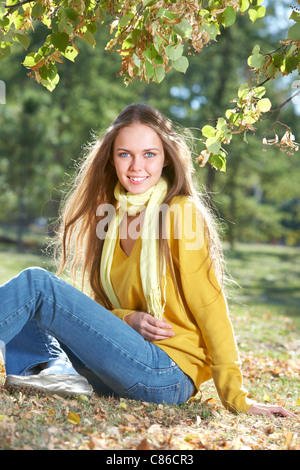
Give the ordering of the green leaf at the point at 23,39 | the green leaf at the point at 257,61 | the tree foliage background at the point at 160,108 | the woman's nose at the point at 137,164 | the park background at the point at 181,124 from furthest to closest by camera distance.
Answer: the tree foliage background at the point at 160,108, the park background at the point at 181,124, the woman's nose at the point at 137,164, the green leaf at the point at 23,39, the green leaf at the point at 257,61

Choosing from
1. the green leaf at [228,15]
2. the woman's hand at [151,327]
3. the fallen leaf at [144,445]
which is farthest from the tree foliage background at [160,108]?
the fallen leaf at [144,445]

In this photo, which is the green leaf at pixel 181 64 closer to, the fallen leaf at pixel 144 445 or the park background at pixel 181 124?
the fallen leaf at pixel 144 445

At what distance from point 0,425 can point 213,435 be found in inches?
35.8

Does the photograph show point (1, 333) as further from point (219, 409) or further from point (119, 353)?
point (219, 409)

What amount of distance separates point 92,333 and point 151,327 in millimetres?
314

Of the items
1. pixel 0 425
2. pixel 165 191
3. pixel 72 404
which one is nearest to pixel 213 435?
pixel 72 404

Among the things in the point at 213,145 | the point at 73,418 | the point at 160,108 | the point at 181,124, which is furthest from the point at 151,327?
the point at 160,108

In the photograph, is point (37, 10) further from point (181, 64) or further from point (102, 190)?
point (102, 190)

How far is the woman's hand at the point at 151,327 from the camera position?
108 inches

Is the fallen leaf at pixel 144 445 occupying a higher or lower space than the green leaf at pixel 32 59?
lower

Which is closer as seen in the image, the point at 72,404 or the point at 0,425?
the point at 0,425

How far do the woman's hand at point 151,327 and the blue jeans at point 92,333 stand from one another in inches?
2.6

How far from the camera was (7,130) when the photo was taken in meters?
16.2
